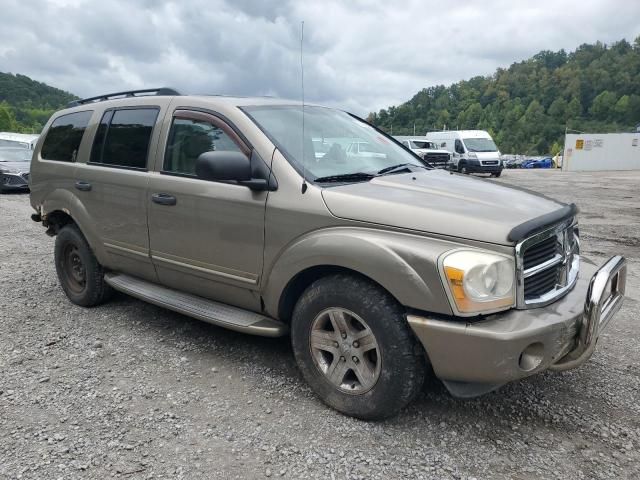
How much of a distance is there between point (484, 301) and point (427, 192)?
2.56ft

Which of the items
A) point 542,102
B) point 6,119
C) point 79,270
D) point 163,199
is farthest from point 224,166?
point 542,102

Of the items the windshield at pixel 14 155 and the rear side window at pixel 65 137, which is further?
the windshield at pixel 14 155

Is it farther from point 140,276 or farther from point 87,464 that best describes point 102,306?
point 87,464

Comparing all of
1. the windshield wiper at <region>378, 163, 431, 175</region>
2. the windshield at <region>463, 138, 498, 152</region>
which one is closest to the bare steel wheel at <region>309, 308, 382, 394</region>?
the windshield wiper at <region>378, 163, 431, 175</region>

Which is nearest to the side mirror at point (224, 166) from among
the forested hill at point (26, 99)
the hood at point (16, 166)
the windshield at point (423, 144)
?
the hood at point (16, 166)

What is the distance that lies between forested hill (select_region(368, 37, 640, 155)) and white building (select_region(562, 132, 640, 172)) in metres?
51.8

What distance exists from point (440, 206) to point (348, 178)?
2.29 feet

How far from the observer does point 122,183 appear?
390 cm

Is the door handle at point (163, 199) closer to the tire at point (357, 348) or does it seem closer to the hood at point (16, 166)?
the tire at point (357, 348)

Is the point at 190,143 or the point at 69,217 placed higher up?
the point at 190,143

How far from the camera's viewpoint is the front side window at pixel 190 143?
3414 mm

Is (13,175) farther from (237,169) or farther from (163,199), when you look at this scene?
(237,169)

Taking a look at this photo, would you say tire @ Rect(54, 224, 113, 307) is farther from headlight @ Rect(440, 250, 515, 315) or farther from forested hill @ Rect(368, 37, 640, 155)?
forested hill @ Rect(368, 37, 640, 155)

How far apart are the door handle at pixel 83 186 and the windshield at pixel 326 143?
170cm
